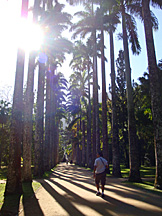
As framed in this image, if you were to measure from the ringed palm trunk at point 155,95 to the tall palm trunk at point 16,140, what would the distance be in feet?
22.0

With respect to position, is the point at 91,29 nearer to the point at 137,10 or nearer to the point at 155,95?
the point at 137,10

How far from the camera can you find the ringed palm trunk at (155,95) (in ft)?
34.9

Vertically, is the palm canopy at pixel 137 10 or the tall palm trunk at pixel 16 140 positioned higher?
the palm canopy at pixel 137 10

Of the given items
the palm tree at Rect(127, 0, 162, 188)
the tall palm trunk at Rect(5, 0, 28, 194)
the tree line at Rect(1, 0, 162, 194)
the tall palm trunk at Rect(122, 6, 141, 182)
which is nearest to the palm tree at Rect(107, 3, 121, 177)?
the tree line at Rect(1, 0, 162, 194)

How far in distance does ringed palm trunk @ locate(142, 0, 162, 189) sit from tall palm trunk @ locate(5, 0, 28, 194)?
671 centimetres

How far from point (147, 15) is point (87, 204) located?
36.2ft

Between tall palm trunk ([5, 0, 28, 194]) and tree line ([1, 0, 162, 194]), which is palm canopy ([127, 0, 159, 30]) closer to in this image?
tree line ([1, 0, 162, 194])

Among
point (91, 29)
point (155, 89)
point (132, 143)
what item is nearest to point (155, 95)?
point (155, 89)

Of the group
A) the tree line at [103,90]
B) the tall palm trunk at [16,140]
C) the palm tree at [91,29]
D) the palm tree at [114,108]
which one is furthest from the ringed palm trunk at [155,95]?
the palm tree at [91,29]

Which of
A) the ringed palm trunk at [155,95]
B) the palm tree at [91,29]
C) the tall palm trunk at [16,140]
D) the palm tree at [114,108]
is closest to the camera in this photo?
the tall palm trunk at [16,140]

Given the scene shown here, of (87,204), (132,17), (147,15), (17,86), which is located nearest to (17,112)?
(17,86)

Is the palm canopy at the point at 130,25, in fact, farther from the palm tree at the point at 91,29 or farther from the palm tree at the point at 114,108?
the palm tree at the point at 91,29

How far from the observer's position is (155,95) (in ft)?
37.5

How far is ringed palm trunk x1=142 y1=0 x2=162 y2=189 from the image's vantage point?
10642 mm
